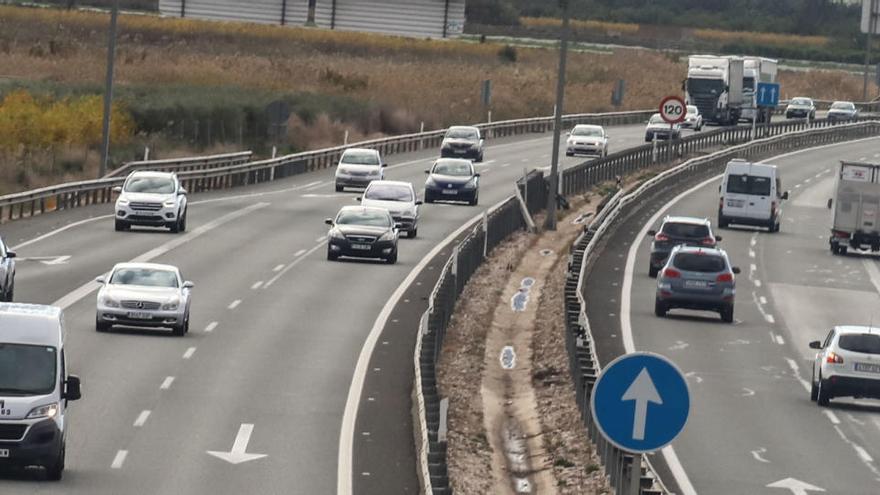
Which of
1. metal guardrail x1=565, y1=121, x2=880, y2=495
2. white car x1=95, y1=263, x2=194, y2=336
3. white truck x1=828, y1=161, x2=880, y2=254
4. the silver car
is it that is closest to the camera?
metal guardrail x1=565, y1=121, x2=880, y2=495

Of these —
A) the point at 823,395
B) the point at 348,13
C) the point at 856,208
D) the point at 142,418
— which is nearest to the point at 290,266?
the point at 823,395

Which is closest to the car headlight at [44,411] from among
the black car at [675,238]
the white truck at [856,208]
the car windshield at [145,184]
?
the car windshield at [145,184]

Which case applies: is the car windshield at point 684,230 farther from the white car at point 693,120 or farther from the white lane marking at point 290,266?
the white car at point 693,120

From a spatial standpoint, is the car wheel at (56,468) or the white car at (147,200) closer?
the car wheel at (56,468)

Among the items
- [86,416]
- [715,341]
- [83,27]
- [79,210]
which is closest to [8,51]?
[83,27]

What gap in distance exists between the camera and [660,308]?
4288 cm

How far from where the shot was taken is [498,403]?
110ft

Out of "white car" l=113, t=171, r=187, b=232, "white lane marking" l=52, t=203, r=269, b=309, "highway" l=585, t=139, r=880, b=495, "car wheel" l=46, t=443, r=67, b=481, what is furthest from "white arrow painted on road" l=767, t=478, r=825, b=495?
"white car" l=113, t=171, r=187, b=232

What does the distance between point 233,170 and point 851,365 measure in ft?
134

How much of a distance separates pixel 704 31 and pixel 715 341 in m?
152

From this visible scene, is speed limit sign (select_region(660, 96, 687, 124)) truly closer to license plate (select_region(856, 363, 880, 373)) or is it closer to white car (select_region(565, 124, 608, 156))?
white car (select_region(565, 124, 608, 156))

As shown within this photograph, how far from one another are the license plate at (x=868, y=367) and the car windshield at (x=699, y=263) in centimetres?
1114

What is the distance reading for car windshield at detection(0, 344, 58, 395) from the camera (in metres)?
21.0

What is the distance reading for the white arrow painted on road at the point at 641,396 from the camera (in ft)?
39.7
